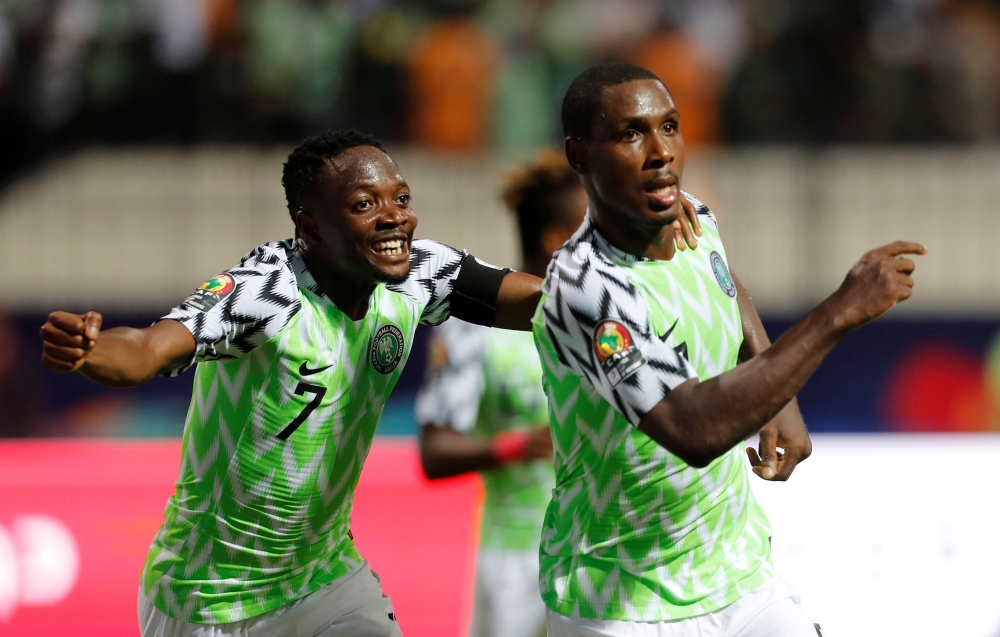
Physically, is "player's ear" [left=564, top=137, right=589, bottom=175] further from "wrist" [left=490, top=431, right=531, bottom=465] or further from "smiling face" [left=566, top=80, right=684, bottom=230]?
"wrist" [left=490, top=431, right=531, bottom=465]

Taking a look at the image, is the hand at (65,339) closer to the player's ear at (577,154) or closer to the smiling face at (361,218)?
the smiling face at (361,218)

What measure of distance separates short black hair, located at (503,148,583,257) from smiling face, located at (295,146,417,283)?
155 cm

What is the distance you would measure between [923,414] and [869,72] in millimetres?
3004

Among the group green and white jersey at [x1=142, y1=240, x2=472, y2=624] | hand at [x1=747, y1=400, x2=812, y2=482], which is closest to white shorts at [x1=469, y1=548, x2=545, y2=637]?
green and white jersey at [x1=142, y1=240, x2=472, y2=624]

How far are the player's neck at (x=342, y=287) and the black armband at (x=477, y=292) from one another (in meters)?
0.35

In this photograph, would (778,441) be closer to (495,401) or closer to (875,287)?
(875,287)

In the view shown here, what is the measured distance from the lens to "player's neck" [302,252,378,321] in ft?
14.0

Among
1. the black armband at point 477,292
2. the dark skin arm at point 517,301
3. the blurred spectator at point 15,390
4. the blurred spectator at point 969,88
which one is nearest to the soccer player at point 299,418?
the black armband at point 477,292

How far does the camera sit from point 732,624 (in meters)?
3.66

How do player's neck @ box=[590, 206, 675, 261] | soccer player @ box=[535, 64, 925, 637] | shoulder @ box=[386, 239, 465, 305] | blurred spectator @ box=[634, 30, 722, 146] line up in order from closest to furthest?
soccer player @ box=[535, 64, 925, 637], player's neck @ box=[590, 206, 675, 261], shoulder @ box=[386, 239, 465, 305], blurred spectator @ box=[634, 30, 722, 146]

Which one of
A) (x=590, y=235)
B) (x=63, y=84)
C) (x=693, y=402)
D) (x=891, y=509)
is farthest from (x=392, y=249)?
(x=63, y=84)

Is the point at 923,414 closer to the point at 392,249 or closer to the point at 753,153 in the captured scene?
the point at 753,153

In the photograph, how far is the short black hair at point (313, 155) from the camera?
427cm

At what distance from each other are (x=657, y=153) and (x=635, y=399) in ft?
2.11
